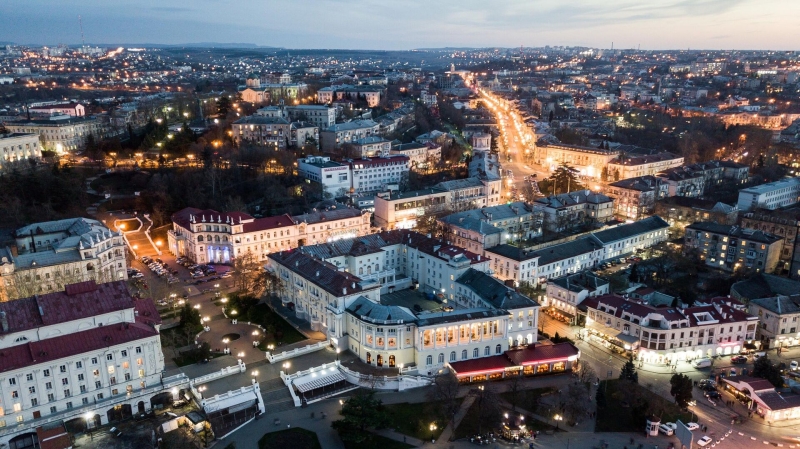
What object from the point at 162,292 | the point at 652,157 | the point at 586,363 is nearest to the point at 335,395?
the point at 586,363

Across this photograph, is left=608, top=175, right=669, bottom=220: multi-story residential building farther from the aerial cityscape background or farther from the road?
the road

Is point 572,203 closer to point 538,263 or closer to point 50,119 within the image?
point 538,263

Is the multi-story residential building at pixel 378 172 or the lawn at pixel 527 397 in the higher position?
the multi-story residential building at pixel 378 172

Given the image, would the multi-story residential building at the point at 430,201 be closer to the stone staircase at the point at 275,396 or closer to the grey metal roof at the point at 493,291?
the grey metal roof at the point at 493,291

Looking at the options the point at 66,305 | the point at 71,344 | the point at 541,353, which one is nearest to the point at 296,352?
the point at 71,344

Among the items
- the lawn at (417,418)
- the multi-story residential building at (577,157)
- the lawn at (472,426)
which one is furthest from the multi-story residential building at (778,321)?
the multi-story residential building at (577,157)

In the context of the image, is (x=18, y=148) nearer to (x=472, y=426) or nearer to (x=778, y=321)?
(x=472, y=426)

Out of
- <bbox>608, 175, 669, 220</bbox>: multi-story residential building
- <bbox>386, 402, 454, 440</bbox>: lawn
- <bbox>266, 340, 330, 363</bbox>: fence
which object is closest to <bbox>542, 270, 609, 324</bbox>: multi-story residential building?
<bbox>386, 402, 454, 440</bbox>: lawn
